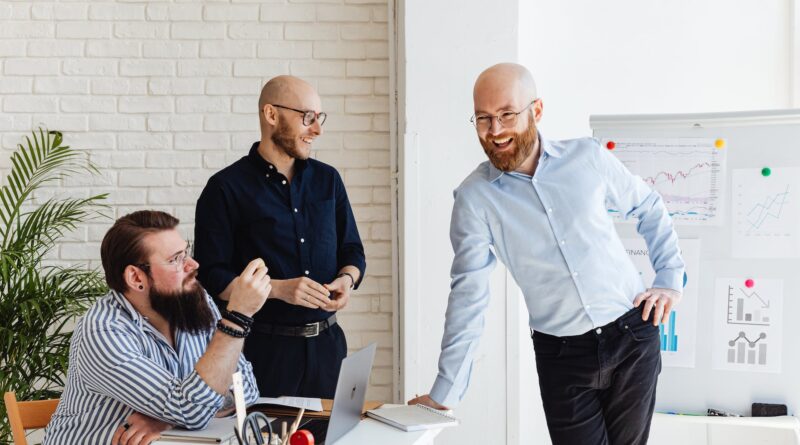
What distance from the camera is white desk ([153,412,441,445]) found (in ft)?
6.30

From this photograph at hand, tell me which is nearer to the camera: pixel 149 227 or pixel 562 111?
pixel 149 227

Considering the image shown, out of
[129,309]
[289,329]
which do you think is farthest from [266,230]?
[129,309]

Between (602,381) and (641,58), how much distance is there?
1.93 m

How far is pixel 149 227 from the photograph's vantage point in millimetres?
2168

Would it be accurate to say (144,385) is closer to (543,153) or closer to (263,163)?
(263,163)

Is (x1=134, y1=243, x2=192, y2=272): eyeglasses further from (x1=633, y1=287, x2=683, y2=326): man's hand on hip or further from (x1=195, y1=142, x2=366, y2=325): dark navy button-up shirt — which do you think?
(x1=633, y1=287, x2=683, y2=326): man's hand on hip

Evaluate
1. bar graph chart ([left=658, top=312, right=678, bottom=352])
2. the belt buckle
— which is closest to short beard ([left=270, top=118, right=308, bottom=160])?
the belt buckle

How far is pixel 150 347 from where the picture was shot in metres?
2.09

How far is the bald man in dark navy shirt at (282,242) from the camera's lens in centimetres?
279

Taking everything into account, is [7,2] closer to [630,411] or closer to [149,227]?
[149,227]

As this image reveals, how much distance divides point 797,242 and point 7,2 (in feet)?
11.6

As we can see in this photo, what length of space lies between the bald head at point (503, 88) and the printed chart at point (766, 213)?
47.2 inches

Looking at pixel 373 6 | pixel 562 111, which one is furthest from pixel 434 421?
pixel 373 6

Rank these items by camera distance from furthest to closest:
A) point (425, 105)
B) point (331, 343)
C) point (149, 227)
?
point (425, 105) < point (331, 343) < point (149, 227)
